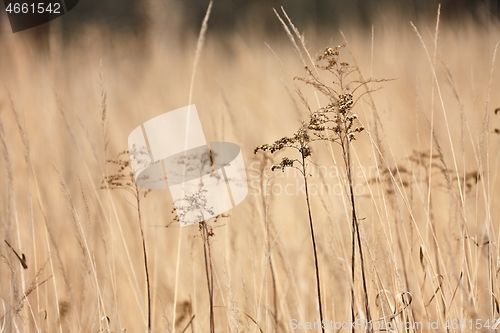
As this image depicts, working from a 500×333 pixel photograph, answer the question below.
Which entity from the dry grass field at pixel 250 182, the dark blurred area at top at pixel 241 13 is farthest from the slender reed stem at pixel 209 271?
the dark blurred area at top at pixel 241 13

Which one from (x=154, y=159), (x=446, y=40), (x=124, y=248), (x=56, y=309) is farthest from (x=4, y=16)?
(x=446, y=40)

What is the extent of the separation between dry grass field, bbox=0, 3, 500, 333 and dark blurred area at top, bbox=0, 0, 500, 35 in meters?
0.03

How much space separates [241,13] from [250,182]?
23.0 inches

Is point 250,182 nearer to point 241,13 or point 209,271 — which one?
point 209,271

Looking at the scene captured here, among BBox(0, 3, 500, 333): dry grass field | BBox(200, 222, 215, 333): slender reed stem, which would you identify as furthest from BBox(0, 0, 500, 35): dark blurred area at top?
BBox(200, 222, 215, 333): slender reed stem

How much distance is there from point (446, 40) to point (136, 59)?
42.1 inches

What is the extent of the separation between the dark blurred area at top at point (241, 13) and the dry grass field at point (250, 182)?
0.11ft

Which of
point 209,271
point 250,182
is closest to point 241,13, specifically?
point 250,182

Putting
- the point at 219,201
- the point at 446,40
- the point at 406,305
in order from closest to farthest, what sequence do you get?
the point at 406,305 < the point at 219,201 < the point at 446,40

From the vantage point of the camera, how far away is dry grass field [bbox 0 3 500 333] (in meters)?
1.12

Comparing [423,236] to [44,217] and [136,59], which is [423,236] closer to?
[136,59]

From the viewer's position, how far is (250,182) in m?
1.15

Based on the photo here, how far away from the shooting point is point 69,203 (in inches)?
44.8

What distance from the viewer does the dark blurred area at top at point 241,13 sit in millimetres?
1213
